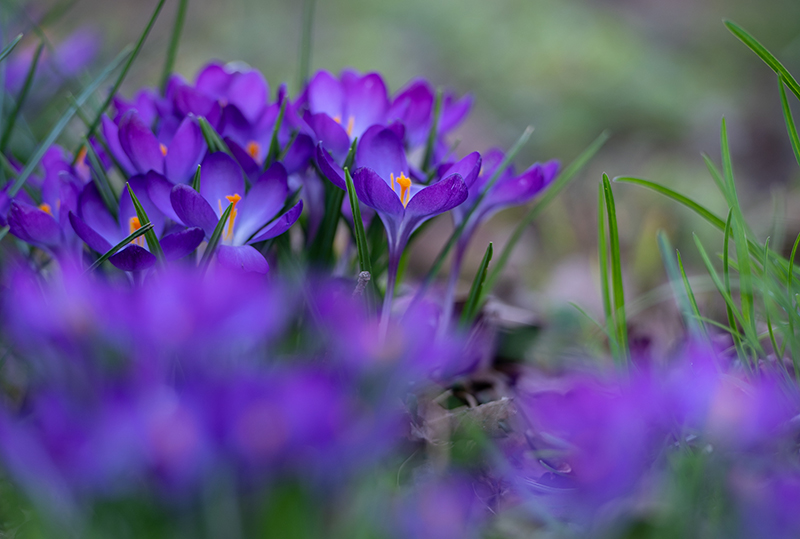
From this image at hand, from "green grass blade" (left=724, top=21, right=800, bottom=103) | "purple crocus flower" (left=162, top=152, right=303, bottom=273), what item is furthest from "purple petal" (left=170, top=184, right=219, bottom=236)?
"green grass blade" (left=724, top=21, right=800, bottom=103)

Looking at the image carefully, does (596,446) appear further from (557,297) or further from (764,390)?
(557,297)

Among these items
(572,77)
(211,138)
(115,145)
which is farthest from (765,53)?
(572,77)

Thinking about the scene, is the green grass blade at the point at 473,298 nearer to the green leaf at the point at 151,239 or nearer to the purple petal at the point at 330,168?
the purple petal at the point at 330,168

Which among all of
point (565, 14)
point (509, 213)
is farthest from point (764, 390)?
point (565, 14)

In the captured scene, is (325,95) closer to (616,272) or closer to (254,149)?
(254,149)

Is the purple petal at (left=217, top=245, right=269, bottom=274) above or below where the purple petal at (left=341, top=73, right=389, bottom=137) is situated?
below

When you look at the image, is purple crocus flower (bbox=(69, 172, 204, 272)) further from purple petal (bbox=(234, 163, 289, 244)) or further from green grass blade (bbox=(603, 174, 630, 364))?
green grass blade (bbox=(603, 174, 630, 364))

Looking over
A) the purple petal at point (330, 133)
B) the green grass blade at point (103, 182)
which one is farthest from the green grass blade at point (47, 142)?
the purple petal at point (330, 133)
